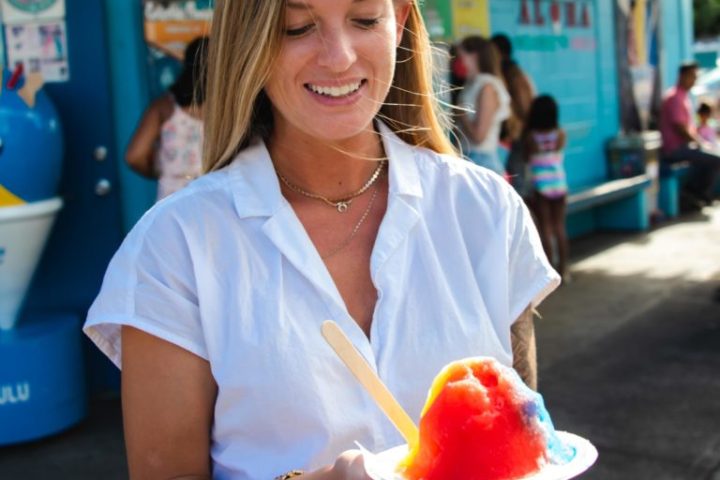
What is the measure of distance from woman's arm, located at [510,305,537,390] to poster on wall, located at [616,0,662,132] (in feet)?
32.0

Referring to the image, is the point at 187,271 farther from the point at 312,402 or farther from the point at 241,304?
the point at 312,402

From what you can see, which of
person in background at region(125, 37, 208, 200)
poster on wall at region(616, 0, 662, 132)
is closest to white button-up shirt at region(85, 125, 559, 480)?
person in background at region(125, 37, 208, 200)

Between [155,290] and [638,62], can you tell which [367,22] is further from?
[638,62]

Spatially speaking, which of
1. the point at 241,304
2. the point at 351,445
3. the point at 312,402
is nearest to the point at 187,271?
the point at 241,304

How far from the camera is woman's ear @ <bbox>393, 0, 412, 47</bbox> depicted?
6.19 feet

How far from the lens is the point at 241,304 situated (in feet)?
5.41

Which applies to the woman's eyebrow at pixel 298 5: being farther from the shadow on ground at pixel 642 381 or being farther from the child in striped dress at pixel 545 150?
the child in striped dress at pixel 545 150

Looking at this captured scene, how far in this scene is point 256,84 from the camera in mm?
1725

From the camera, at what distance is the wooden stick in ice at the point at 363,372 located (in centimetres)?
142

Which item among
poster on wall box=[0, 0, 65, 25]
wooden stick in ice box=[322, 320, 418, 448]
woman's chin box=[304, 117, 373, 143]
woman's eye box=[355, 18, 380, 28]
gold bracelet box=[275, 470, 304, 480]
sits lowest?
gold bracelet box=[275, 470, 304, 480]

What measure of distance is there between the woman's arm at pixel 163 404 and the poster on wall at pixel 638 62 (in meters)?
10.2

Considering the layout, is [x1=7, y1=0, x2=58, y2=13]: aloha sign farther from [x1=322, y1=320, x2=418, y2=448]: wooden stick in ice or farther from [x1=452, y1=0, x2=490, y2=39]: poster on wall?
[x1=322, y1=320, x2=418, y2=448]: wooden stick in ice

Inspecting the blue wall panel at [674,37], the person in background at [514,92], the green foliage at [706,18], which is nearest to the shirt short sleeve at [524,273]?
the person in background at [514,92]

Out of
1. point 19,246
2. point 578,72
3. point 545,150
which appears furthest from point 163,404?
point 578,72
